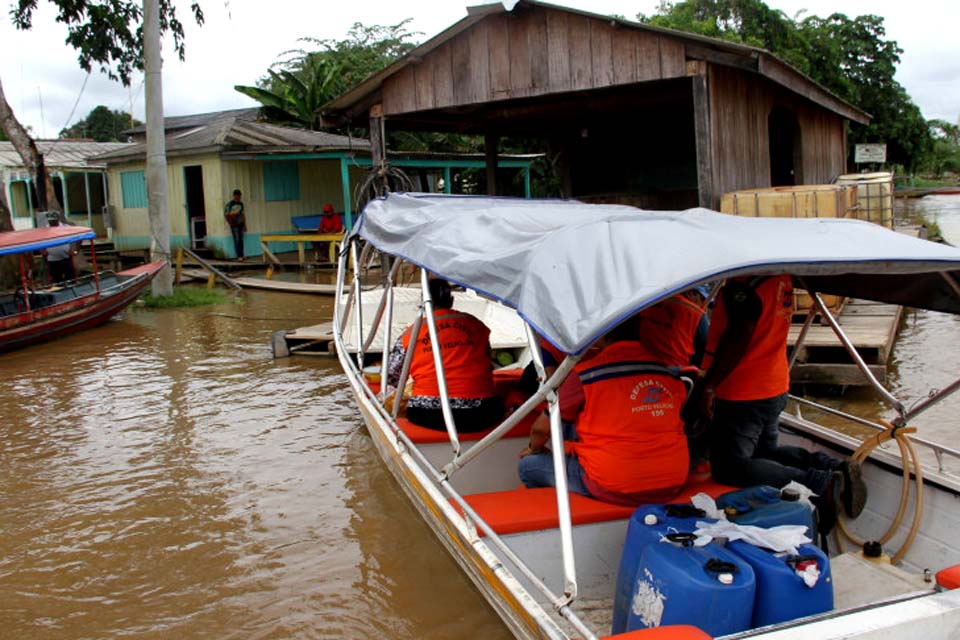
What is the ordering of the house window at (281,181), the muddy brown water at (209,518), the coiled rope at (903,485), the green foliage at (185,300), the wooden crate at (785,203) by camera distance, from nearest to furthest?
the coiled rope at (903,485) → the muddy brown water at (209,518) → the wooden crate at (785,203) → the green foliage at (185,300) → the house window at (281,181)

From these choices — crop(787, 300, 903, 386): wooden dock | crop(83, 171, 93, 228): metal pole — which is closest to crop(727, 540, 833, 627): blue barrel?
crop(787, 300, 903, 386): wooden dock

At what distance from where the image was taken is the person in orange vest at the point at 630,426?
12.5ft

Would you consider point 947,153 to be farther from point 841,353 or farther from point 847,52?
point 841,353

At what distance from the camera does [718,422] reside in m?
4.48

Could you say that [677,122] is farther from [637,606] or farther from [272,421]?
[637,606]

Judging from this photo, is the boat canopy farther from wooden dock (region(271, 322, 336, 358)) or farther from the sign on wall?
the sign on wall

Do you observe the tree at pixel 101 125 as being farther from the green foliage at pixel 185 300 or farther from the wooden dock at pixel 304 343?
the wooden dock at pixel 304 343

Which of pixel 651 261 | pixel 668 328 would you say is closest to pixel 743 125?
pixel 668 328

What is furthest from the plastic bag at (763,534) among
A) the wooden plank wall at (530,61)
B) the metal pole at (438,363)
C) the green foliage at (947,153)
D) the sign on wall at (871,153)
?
the green foliage at (947,153)

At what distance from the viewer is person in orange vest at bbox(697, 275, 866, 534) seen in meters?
4.17

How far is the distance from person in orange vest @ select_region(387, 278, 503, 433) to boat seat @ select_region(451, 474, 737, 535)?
128 centimetres

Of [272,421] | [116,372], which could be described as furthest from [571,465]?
[116,372]

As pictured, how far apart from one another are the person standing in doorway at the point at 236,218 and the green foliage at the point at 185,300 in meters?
3.62

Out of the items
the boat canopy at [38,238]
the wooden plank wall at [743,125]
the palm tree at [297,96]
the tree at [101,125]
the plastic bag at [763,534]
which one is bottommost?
the plastic bag at [763,534]
